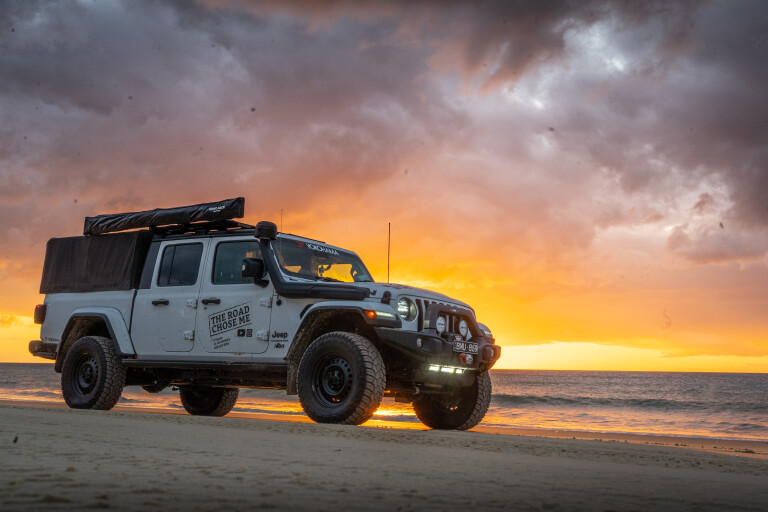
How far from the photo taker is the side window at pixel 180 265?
30.1ft

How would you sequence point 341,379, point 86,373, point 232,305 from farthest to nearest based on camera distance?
point 86,373 → point 232,305 → point 341,379

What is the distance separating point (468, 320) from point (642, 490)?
15.3ft

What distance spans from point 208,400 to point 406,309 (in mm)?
5030

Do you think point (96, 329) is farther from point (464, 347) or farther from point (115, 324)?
point (464, 347)

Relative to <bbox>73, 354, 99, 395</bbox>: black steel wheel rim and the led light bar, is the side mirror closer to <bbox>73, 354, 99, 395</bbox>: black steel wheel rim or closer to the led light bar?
the led light bar

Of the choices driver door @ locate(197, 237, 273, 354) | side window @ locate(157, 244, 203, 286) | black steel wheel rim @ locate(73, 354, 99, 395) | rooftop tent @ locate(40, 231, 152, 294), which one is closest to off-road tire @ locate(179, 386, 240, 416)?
black steel wheel rim @ locate(73, 354, 99, 395)

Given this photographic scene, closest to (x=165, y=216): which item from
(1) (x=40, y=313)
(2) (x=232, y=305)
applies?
(2) (x=232, y=305)

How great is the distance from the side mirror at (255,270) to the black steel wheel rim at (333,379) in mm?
1243

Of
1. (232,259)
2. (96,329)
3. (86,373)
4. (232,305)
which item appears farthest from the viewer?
(96,329)

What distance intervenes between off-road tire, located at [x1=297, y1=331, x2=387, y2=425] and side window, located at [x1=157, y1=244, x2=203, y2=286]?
2264 mm

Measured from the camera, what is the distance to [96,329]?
34.0ft

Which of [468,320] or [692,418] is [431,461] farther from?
[692,418]

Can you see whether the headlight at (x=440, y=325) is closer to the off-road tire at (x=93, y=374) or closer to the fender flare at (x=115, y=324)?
the fender flare at (x=115, y=324)

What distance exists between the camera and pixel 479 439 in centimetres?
680
